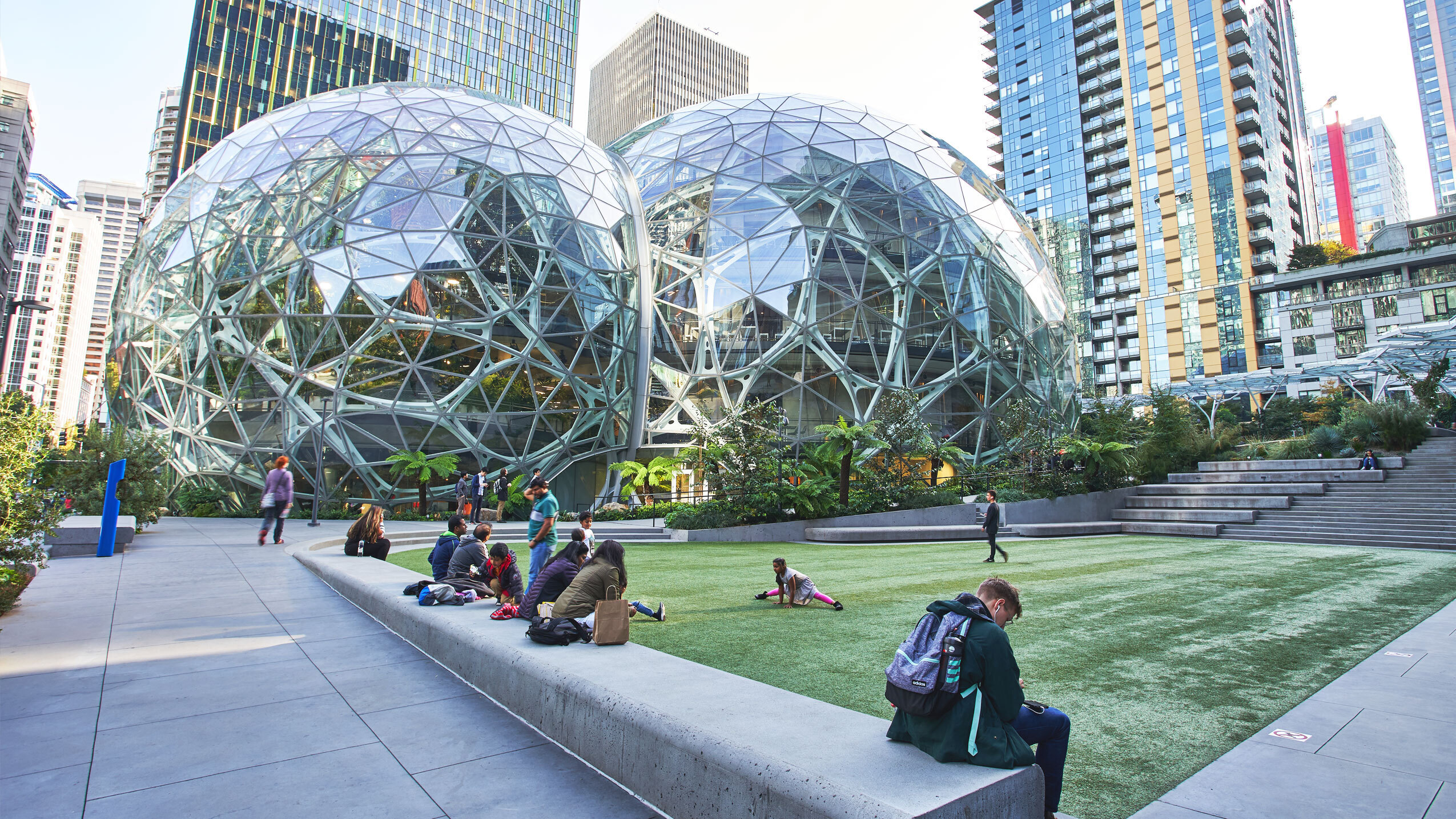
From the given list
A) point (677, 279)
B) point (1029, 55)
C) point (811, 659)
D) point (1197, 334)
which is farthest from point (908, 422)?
point (1029, 55)

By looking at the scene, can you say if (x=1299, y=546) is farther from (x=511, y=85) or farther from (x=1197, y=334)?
(x=511, y=85)

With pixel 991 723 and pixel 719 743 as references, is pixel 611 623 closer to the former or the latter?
pixel 719 743

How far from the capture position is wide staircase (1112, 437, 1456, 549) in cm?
1755

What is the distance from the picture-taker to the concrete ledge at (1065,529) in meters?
20.7

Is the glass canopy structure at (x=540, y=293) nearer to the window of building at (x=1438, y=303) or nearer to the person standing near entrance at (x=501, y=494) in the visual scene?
the person standing near entrance at (x=501, y=494)

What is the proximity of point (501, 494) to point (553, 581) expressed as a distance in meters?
16.4

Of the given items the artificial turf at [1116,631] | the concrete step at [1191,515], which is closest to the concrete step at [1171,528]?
the concrete step at [1191,515]

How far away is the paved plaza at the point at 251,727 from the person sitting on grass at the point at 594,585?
2.97 feet

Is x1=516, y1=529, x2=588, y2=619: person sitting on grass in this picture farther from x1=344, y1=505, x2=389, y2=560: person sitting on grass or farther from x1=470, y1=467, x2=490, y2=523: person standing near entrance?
x1=470, y1=467, x2=490, y2=523: person standing near entrance

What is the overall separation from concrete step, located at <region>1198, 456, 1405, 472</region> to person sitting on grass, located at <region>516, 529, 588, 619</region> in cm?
2638

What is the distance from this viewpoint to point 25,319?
123 meters

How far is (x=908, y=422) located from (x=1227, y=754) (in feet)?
65.5

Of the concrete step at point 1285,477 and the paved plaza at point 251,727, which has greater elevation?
the concrete step at point 1285,477

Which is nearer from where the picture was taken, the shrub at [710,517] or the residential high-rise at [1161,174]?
the shrub at [710,517]
